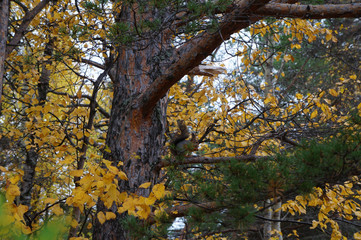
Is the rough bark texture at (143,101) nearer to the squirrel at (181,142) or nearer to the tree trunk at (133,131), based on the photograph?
the tree trunk at (133,131)

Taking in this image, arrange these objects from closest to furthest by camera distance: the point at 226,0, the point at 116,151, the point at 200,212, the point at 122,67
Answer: the point at 200,212 → the point at 226,0 → the point at 116,151 → the point at 122,67

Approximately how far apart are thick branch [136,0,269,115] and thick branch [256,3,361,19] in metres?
0.16

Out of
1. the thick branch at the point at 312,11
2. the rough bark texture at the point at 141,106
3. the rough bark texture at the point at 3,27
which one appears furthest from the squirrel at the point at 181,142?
the rough bark texture at the point at 3,27

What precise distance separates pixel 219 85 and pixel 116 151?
2.72m

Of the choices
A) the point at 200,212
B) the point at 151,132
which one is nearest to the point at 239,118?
the point at 151,132

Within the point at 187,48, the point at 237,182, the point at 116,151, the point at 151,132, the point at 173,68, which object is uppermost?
the point at 187,48

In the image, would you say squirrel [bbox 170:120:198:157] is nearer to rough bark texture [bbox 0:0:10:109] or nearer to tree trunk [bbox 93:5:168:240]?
tree trunk [bbox 93:5:168:240]

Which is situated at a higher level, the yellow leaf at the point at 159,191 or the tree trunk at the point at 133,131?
the tree trunk at the point at 133,131

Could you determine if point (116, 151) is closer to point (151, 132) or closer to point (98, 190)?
point (151, 132)

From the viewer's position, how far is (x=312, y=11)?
228 centimetres

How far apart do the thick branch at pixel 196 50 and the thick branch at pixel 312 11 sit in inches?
6.4

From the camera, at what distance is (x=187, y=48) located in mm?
2564

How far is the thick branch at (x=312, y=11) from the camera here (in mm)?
2234

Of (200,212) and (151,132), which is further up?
(151,132)
